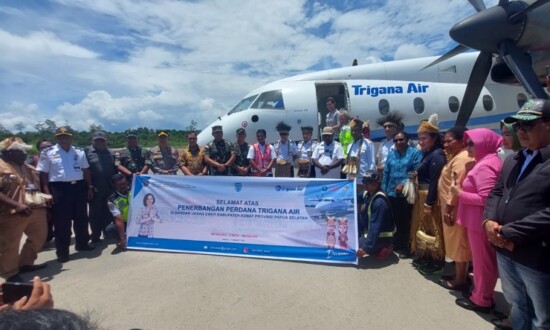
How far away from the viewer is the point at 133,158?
674 centimetres

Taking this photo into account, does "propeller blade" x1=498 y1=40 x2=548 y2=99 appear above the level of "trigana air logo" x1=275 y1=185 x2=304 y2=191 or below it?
above

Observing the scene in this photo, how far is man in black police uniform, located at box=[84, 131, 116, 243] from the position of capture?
19.7 ft

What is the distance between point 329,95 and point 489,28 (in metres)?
5.87

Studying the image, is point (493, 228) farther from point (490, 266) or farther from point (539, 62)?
point (539, 62)

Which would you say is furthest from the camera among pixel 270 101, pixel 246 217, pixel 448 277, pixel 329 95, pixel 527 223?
pixel 329 95

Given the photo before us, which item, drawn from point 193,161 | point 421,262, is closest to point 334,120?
point 193,161

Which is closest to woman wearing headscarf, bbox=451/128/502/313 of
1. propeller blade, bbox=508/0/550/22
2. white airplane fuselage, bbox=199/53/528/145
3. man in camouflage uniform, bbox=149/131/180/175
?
man in camouflage uniform, bbox=149/131/180/175

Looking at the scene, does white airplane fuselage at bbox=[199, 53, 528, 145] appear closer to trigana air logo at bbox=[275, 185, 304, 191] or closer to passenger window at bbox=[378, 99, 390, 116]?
passenger window at bbox=[378, 99, 390, 116]

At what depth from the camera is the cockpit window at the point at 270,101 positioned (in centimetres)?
1009

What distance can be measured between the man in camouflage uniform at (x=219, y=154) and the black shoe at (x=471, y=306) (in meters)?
4.75

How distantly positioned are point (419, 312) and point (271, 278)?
72.0 inches

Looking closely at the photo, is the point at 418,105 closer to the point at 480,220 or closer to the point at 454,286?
the point at 454,286

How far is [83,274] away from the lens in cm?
466

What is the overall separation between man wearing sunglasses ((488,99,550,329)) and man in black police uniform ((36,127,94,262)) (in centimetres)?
607
